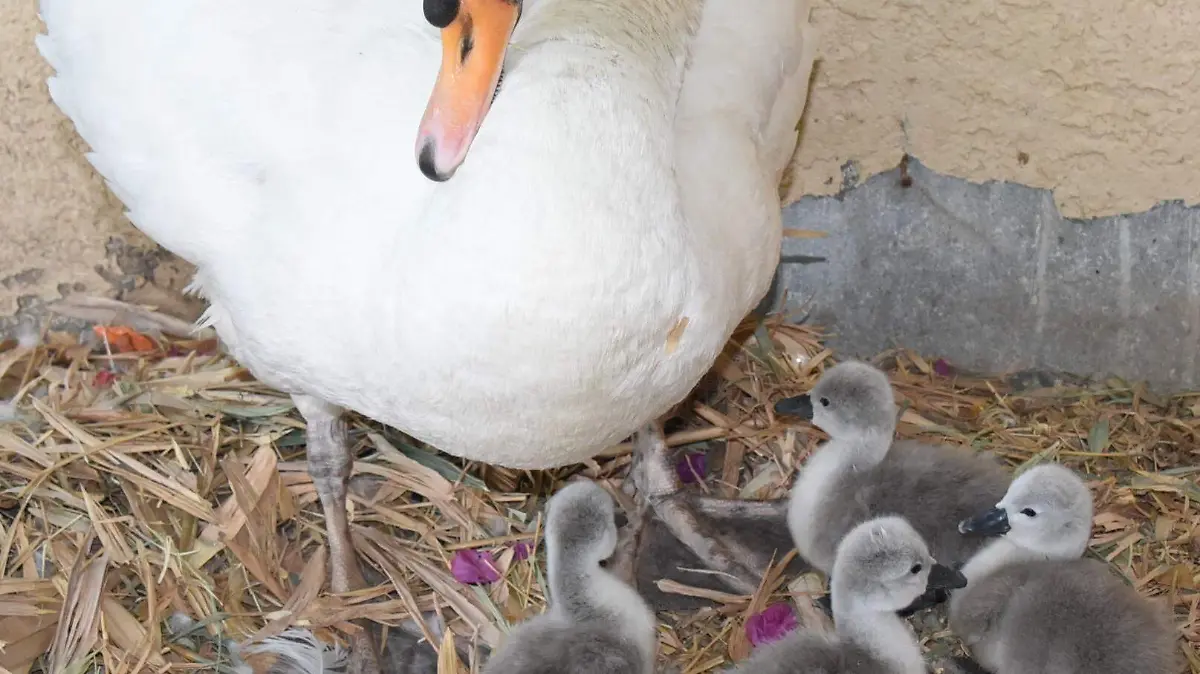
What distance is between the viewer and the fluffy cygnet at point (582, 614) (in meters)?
1.85

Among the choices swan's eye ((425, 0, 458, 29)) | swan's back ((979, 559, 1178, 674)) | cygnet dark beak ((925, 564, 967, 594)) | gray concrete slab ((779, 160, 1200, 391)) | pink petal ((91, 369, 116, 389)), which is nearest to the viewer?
swan's eye ((425, 0, 458, 29))

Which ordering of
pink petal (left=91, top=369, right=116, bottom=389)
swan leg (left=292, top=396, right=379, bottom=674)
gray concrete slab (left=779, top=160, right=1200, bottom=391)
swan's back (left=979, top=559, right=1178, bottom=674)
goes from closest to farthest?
swan's back (left=979, top=559, right=1178, bottom=674) < swan leg (left=292, top=396, right=379, bottom=674) < gray concrete slab (left=779, top=160, right=1200, bottom=391) < pink petal (left=91, top=369, right=116, bottom=389)

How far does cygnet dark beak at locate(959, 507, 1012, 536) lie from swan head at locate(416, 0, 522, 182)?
111 cm

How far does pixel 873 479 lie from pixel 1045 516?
308 mm

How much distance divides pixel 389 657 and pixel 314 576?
0.22 m

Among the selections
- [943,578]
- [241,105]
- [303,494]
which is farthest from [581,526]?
[241,105]

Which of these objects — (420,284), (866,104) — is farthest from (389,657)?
(866,104)

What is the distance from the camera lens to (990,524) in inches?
79.3

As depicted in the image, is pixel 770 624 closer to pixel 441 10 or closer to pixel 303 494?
pixel 303 494

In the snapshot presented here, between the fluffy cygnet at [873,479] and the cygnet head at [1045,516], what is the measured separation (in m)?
0.11

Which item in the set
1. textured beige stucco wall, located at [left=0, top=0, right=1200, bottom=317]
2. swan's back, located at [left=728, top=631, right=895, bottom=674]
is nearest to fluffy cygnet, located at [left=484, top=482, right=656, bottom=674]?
swan's back, located at [left=728, top=631, right=895, bottom=674]

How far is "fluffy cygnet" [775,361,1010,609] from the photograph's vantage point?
213 centimetres

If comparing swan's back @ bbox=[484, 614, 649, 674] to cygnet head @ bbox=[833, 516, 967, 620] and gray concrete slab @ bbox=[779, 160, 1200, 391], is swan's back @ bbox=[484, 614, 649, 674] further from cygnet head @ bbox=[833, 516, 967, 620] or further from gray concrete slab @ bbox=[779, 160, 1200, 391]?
gray concrete slab @ bbox=[779, 160, 1200, 391]

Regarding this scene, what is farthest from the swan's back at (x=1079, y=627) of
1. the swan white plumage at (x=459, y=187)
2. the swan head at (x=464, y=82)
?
the swan head at (x=464, y=82)
